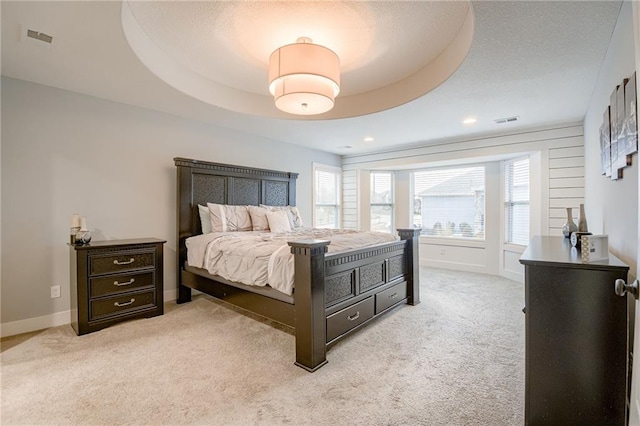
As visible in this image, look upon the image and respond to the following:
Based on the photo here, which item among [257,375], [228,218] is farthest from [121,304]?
[257,375]

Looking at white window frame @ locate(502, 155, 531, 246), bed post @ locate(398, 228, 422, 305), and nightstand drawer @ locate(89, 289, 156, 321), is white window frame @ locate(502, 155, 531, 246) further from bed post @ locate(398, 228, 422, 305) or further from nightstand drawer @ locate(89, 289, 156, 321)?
nightstand drawer @ locate(89, 289, 156, 321)

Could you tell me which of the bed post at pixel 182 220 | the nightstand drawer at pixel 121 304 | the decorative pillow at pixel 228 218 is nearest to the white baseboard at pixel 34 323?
the nightstand drawer at pixel 121 304

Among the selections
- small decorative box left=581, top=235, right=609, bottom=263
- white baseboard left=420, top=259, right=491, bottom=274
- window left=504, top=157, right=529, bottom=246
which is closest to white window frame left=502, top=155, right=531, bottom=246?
window left=504, top=157, right=529, bottom=246

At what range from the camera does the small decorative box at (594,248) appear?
1.38 meters

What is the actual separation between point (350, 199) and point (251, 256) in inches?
166

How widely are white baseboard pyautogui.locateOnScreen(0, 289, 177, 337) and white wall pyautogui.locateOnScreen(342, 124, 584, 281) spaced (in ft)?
16.4

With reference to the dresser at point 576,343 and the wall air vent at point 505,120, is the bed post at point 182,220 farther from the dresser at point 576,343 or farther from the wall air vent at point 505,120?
the wall air vent at point 505,120

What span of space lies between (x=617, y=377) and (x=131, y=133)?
4.50 m

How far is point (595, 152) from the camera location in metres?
3.03

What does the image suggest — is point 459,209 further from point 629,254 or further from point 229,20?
point 229,20

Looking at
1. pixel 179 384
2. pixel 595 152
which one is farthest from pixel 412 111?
pixel 179 384

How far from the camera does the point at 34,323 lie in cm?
289

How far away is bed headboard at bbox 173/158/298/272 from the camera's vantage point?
12.4ft

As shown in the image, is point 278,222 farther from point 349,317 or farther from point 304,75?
point 304,75
